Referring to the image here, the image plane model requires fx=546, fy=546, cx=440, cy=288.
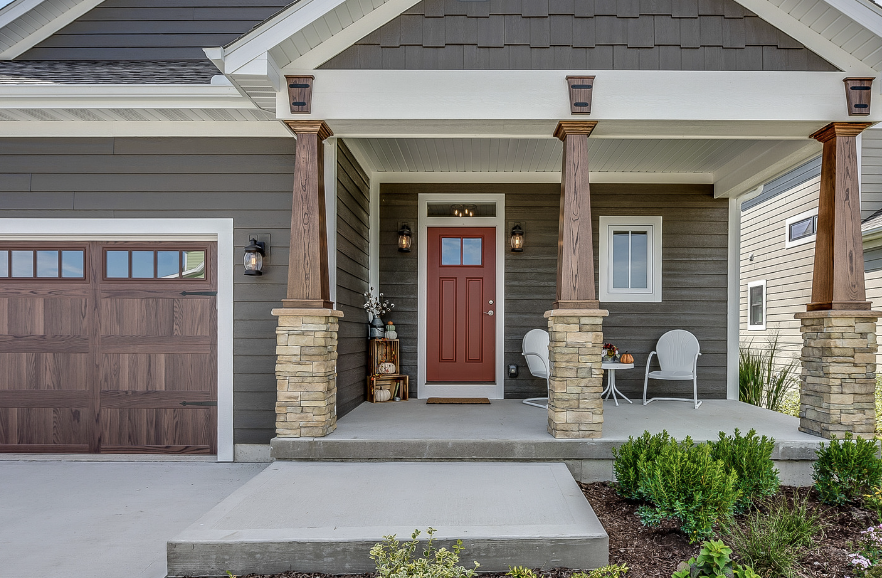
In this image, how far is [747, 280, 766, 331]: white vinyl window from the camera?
8.09 metres

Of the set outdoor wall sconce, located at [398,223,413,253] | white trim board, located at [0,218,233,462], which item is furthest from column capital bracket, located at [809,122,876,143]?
white trim board, located at [0,218,233,462]

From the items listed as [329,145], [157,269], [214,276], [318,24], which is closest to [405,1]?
[318,24]

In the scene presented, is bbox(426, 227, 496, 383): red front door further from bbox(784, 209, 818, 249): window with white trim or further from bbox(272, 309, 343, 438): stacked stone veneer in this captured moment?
bbox(784, 209, 818, 249): window with white trim

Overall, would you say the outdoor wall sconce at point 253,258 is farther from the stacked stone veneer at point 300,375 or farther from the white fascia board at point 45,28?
the white fascia board at point 45,28

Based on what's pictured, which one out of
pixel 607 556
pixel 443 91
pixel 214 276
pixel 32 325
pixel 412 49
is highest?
pixel 412 49

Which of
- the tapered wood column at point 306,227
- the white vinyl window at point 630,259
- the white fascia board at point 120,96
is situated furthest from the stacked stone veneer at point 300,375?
the white vinyl window at point 630,259

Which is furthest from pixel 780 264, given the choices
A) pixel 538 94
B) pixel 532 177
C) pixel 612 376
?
pixel 538 94

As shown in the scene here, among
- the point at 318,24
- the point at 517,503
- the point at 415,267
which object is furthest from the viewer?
the point at 415,267

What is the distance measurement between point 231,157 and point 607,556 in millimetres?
3826

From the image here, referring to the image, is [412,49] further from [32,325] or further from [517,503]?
[32,325]

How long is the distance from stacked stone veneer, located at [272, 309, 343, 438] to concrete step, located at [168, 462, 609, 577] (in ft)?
1.43

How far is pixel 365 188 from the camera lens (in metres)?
5.42

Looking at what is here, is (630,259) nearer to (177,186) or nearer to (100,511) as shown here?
(177,186)

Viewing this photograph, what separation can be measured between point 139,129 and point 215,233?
1.03 metres
